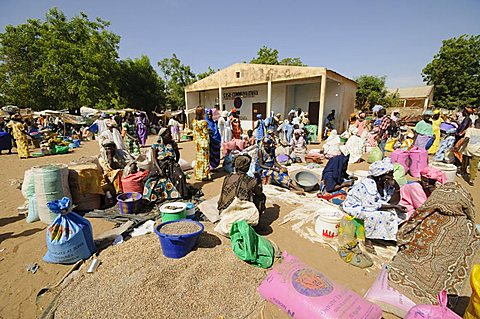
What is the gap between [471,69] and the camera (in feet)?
83.1

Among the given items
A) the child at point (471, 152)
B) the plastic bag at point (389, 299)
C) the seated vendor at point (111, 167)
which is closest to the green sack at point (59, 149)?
the seated vendor at point (111, 167)

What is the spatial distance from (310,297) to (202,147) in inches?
172

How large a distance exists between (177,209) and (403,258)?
117 inches

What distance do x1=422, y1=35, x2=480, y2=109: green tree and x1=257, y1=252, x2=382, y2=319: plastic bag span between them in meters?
32.8

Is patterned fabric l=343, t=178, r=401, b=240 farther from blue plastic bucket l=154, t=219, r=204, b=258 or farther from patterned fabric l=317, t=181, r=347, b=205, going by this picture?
blue plastic bucket l=154, t=219, r=204, b=258

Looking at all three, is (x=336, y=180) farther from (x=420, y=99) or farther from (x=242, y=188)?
(x=420, y=99)

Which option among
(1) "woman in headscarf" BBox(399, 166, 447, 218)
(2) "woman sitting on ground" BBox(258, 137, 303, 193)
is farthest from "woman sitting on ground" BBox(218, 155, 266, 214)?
(1) "woman in headscarf" BBox(399, 166, 447, 218)

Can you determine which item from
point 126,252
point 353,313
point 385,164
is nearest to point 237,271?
point 353,313

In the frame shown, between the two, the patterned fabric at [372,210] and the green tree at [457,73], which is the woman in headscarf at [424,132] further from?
the green tree at [457,73]

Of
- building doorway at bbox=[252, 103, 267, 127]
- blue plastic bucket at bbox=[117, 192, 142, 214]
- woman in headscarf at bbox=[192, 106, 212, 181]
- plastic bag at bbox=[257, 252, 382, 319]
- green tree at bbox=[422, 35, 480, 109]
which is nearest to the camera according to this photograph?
plastic bag at bbox=[257, 252, 382, 319]

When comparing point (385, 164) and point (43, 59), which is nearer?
point (385, 164)

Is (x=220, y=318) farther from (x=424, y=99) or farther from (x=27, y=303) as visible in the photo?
(x=424, y=99)

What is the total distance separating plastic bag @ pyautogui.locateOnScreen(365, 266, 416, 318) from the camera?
206 centimetres

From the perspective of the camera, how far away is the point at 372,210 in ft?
10.4
